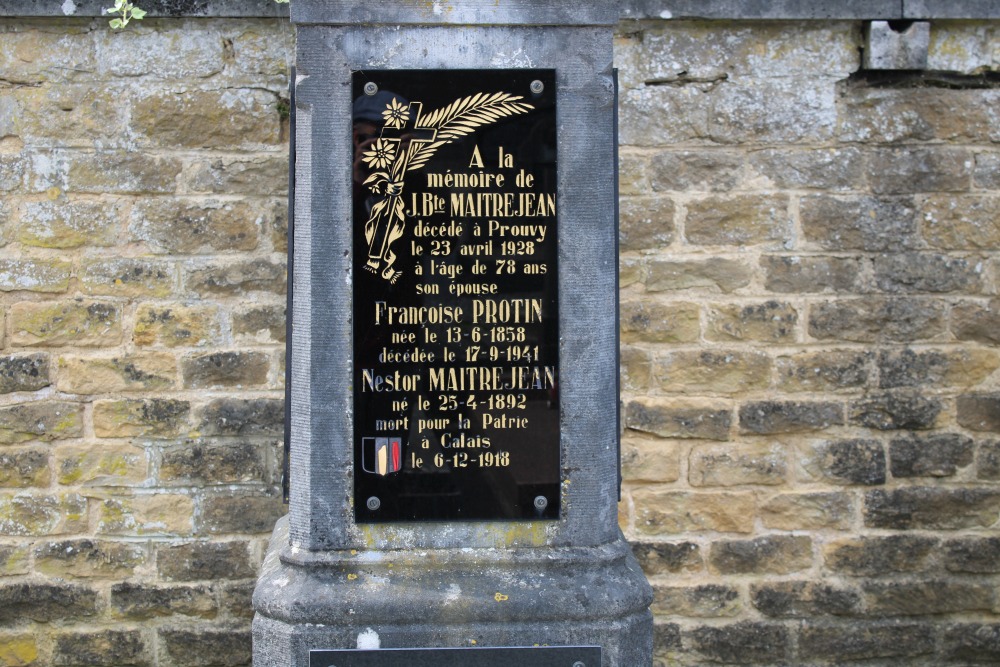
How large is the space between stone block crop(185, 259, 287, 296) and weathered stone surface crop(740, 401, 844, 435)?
6.50 ft

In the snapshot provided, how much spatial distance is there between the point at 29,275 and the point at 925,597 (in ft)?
12.7

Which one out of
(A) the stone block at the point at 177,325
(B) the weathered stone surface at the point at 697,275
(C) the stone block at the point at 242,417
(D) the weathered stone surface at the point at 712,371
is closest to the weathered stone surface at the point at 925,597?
(D) the weathered stone surface at the point at 712,371

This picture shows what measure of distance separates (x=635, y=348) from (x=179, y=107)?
2089 millimetres

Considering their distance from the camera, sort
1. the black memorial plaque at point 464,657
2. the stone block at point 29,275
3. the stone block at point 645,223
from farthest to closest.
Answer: the stone block at point 645,223
the stone block at point 29,275
the black memorial plaque at point 464,657

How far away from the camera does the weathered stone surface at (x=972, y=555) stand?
432cm

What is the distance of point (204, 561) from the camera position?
167 inches

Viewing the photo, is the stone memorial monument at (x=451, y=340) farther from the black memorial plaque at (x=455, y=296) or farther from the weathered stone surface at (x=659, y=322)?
the weathered stone surface at (x=659, y=322)

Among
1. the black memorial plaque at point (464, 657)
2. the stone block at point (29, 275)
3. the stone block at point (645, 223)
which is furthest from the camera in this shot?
the stone block at point (645, 223)

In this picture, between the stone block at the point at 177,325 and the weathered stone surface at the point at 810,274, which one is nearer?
the stone block at the point at 177,325

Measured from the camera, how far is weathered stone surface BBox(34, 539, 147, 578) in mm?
4176

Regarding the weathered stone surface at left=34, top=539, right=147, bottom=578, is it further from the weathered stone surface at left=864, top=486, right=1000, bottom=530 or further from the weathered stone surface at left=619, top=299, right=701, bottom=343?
the weathered stone surface at left=864, top=486, right=1000, bottom=530

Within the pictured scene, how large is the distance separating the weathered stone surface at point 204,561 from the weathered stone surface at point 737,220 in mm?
2252

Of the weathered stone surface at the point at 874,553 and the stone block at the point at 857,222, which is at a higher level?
the stone block at the point at 857,222

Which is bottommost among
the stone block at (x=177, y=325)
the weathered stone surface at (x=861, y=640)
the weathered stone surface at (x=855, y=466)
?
the weathered stone surface at (x=861, y=640)
